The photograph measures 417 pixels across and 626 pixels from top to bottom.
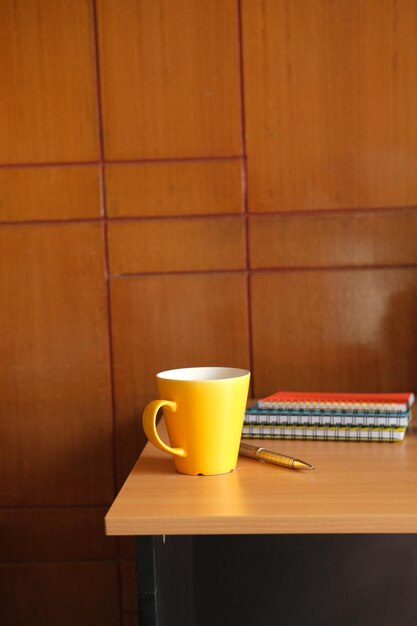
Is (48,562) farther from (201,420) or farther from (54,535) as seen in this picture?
(201,420)

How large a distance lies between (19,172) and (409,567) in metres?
1.21

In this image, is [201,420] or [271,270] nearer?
[201,420]

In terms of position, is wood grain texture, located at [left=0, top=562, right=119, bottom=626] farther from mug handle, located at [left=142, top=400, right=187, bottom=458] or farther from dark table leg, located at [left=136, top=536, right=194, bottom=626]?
mug handle, located at [left=142, top=400, right=187, bottom=458]

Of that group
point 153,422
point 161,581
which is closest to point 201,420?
point 153,422

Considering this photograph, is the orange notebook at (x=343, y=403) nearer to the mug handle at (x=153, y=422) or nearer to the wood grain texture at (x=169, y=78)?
the mug handle at (x=153, y=422)

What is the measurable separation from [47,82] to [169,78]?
0.94 feet

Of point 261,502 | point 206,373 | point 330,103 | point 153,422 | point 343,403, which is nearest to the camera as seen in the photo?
point 261,502

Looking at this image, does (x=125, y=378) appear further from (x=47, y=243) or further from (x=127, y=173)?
(x=127, y=173)

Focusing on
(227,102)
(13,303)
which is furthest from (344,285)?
(13,303)

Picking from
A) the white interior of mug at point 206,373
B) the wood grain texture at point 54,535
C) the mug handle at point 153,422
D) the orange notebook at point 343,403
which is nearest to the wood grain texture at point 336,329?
the orange notebook at point 343,403

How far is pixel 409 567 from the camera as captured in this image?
4.89ft

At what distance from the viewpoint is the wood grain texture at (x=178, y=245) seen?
175cm

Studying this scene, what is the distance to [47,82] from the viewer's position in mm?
1753

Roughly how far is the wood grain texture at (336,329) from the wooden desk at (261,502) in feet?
2.02
